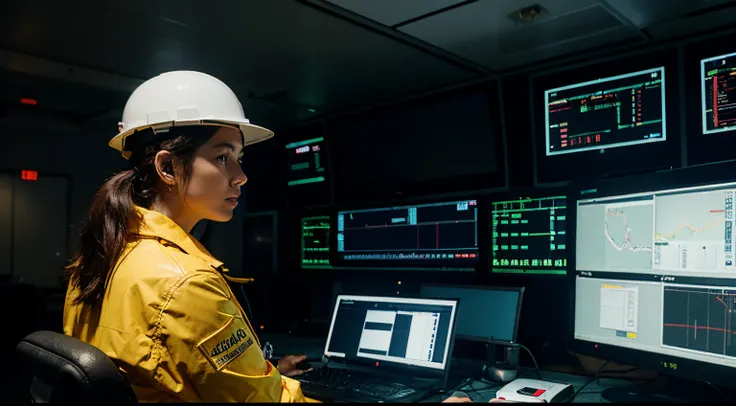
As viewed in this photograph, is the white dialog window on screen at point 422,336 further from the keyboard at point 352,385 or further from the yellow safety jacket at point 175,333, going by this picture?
the yellow safety jacket at point 175,333

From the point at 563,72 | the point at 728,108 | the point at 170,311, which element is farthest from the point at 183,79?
the point at 728,108

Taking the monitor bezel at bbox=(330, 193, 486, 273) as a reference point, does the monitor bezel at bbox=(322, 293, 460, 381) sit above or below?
below

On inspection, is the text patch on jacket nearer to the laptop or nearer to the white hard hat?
the white hard hat

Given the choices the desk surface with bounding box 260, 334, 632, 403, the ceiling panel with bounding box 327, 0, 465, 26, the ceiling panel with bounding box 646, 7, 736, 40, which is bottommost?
the desk surface with bounding box 260, 334, 632, 403

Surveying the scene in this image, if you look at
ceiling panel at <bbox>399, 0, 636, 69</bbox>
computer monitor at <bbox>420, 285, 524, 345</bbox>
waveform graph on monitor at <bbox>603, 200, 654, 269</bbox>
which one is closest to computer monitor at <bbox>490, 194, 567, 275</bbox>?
computer monitor at <bbox>420, 285, 524, 345</bbox>

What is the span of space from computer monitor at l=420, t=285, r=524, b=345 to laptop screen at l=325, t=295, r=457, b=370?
10 centimetres

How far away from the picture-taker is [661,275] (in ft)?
4.85

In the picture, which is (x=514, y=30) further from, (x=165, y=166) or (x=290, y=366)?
(x=290, y=366)

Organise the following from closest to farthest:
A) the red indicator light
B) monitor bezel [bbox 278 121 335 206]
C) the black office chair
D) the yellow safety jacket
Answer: the black office chair, the yellow safety jacket, monitor bezel [bbox 278 121 335 206], the red indicator light

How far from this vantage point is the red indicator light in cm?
337

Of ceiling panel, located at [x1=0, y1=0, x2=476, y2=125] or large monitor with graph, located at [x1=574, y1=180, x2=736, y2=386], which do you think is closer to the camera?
large monitor with graph, located at [x1=574, y1=180, x2=736, y2=386]

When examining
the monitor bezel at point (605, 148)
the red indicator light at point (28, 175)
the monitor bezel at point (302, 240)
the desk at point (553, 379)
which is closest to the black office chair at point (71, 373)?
the desk at point (553, 379)

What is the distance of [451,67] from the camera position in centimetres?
242

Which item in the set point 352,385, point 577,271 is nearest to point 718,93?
point 577,271
